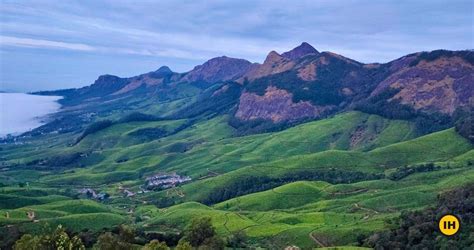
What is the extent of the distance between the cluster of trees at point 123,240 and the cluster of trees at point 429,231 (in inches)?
1511

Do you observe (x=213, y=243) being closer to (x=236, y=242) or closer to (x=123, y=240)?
(x=236, y=242)

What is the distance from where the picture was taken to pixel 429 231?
12888 cm

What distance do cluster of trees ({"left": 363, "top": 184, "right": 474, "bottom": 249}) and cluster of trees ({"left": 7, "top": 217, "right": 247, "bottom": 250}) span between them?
38376 mm

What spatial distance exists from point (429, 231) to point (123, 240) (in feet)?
247

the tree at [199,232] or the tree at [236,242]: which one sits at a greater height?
the tree at [199,232]

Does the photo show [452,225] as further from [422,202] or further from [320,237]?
[422,202]

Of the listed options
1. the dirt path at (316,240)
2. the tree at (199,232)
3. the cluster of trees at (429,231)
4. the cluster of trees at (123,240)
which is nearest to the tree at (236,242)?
the cluster of trees at (123,240)

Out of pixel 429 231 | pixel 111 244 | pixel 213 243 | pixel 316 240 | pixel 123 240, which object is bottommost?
pixel 316 240

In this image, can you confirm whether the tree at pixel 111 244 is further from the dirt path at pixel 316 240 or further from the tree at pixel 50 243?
the dirt path at pixel 316 240

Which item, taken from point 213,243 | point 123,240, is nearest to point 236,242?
point 213,243

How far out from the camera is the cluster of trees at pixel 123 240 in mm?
102125

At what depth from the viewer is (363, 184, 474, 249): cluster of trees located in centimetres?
12031

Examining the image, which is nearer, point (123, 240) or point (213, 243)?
point (123, 240)

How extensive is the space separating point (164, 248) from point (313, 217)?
85370mm
